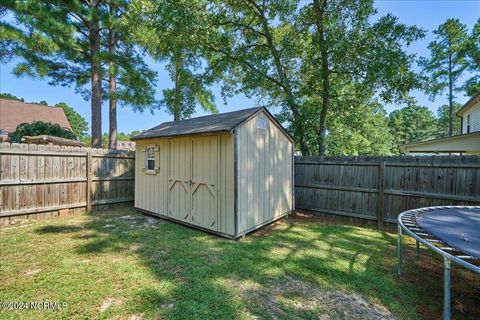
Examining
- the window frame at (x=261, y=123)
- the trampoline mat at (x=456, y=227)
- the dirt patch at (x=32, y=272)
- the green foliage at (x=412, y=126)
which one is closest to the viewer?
the trampoline mat at (x=456, y=227)

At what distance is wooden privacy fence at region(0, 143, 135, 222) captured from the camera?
5.24 meters

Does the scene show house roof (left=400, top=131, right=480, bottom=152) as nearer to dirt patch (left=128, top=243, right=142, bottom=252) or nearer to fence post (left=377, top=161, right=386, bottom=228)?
fence post (left=377, top=161, right=386, bottom=228)

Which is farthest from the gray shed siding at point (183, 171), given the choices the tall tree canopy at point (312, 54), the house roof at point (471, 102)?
the house roof at point (471, 102)

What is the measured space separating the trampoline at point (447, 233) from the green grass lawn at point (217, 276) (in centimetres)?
49

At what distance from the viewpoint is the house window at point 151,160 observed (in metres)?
6.09

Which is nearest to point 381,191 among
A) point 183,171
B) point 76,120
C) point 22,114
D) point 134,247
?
point 183,171

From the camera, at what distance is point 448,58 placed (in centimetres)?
1669

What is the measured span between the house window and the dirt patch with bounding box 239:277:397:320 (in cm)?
414

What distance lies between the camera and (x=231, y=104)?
11820mm

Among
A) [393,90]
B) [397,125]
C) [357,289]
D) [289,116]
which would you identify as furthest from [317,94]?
[397,125]

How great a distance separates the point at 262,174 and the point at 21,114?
22.4m

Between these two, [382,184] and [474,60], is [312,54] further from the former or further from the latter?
[474,60]

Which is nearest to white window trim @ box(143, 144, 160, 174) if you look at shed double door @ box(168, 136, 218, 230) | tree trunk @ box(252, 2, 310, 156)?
shed double door @ box(168, 136, 218, 230)

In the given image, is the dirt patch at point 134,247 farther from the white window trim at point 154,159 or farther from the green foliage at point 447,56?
the green foliage at point 447,56
